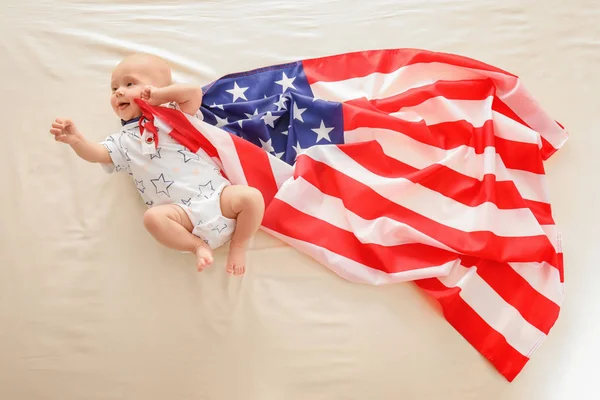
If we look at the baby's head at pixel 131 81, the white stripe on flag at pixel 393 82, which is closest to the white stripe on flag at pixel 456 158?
the white stripe on flag at pixel 393 82

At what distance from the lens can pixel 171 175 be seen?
3.44ft

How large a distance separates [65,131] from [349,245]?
0.60m

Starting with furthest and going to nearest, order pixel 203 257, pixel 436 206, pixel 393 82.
A: pixel 393 82
pixel 436 206
pixel 203 257

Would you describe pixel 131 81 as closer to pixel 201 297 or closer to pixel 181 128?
pixel 181 128

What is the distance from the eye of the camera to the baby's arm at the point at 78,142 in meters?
0.99

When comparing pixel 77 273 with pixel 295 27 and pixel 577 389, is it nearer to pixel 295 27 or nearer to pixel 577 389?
pixel 295 27

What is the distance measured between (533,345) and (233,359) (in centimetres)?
58

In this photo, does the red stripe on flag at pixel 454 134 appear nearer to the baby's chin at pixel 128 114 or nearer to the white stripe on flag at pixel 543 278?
the white stripe on flag at pixel 543 278

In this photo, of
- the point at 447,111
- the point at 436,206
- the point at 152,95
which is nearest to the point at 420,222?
the point at 436,206

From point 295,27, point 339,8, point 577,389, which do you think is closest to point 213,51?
point 295,27

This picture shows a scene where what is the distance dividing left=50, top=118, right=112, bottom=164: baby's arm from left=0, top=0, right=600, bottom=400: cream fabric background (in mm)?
81

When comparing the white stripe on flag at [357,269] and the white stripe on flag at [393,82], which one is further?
the white stripe on flag at [393,82]

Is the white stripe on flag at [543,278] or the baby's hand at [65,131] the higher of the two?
the baby's hand at [65,131]

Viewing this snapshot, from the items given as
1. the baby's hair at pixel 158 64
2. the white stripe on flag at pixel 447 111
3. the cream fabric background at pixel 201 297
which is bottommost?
the cream fabric background at pixel 201 297
